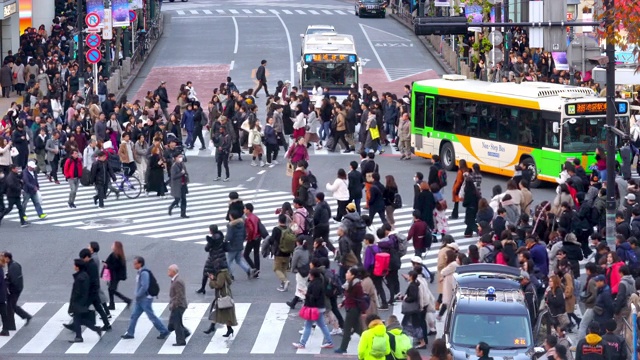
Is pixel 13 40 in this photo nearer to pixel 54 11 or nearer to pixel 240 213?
pixel 54 11

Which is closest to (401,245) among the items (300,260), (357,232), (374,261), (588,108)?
(374,261)

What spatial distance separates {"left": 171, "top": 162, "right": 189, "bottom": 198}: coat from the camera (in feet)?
98.5

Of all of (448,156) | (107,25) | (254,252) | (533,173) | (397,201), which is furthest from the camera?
(107,25)

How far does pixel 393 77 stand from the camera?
5594cm

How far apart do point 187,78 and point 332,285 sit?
35784mm

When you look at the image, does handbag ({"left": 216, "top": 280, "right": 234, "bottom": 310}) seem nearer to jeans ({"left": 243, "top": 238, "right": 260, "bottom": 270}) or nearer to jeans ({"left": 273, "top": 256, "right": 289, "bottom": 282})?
jeans ({"left": 273, "top": 256, "right": 289, "bottom": 282})

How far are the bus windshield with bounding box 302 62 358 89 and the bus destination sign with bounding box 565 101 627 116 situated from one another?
14.7 m

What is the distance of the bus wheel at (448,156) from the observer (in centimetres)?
3659

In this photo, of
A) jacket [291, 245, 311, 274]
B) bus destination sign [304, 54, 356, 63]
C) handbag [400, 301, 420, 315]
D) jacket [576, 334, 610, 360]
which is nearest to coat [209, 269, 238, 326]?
jacket [291, 245, 311, 274]

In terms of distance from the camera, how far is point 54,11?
67.1 metres

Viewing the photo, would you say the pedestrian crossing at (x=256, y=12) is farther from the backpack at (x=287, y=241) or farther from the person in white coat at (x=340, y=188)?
the backpack at (x=287, y=241)

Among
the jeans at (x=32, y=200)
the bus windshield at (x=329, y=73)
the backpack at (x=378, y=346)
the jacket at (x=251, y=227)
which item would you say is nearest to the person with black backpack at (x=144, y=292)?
the jacket at (x=251, y=227)

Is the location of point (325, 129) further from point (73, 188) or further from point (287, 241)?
point (287, 241)

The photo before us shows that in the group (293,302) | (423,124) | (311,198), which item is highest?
(423,124)
